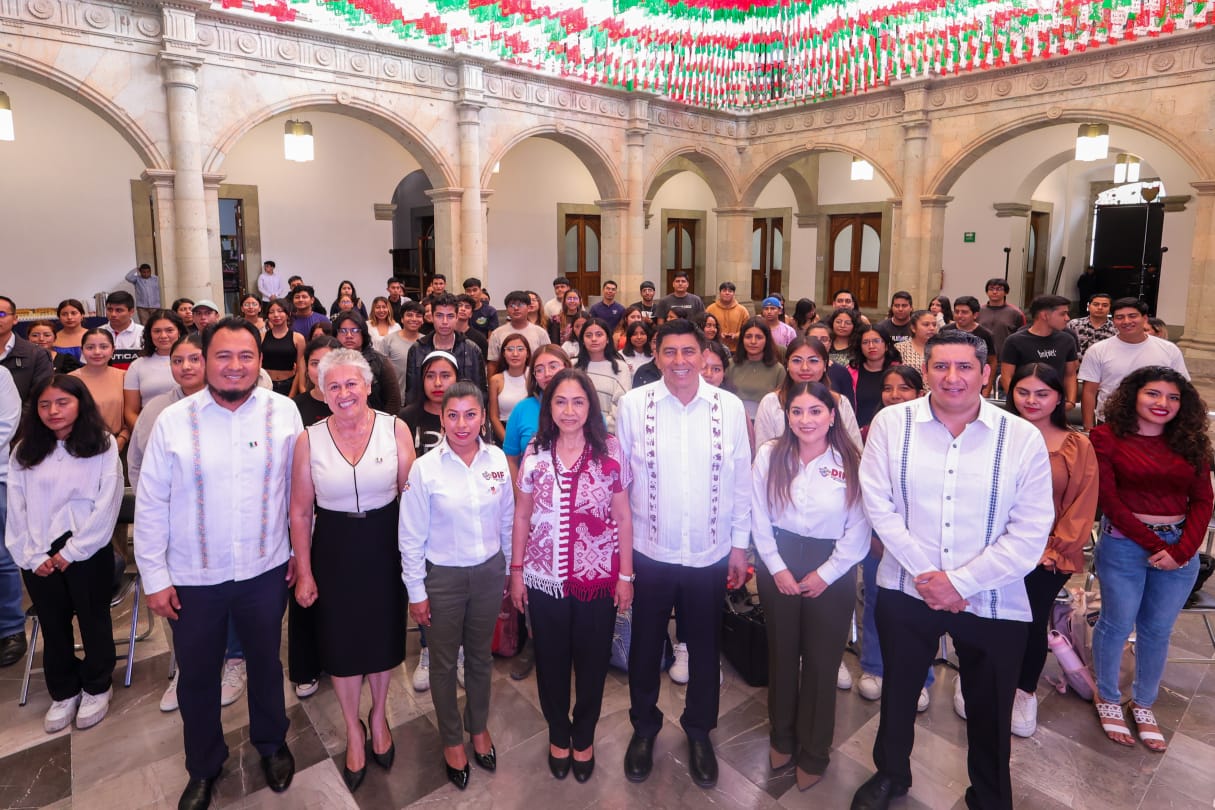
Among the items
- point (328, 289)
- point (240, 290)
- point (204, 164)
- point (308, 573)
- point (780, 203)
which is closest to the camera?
point (308, 573)

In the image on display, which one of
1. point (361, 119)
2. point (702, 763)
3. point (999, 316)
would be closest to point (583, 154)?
point (361, 119)

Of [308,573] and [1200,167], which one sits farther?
[1200,167]

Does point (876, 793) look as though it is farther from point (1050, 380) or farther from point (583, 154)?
point (583, 154)

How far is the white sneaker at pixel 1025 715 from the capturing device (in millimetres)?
2959

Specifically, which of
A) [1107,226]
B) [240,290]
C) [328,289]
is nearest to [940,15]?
[1107,226]

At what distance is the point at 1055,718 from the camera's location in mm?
3096

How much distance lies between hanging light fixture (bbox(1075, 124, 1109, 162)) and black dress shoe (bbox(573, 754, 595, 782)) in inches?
453

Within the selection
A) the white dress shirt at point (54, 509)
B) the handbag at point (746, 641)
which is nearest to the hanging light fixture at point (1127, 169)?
the handbag at point (746, 641)

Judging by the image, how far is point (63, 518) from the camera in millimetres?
2963

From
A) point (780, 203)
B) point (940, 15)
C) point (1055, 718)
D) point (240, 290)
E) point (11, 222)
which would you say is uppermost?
point (940, 15)

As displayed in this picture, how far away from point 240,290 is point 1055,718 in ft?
41.6

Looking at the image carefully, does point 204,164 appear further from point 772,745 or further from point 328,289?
point 772,745

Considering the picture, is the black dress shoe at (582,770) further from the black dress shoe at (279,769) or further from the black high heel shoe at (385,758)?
the black dress shoe at (279,769)

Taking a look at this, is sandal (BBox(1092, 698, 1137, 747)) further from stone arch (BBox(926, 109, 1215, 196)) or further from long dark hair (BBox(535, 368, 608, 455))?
stone arch (BBox(926, 109, 1215, 196))
